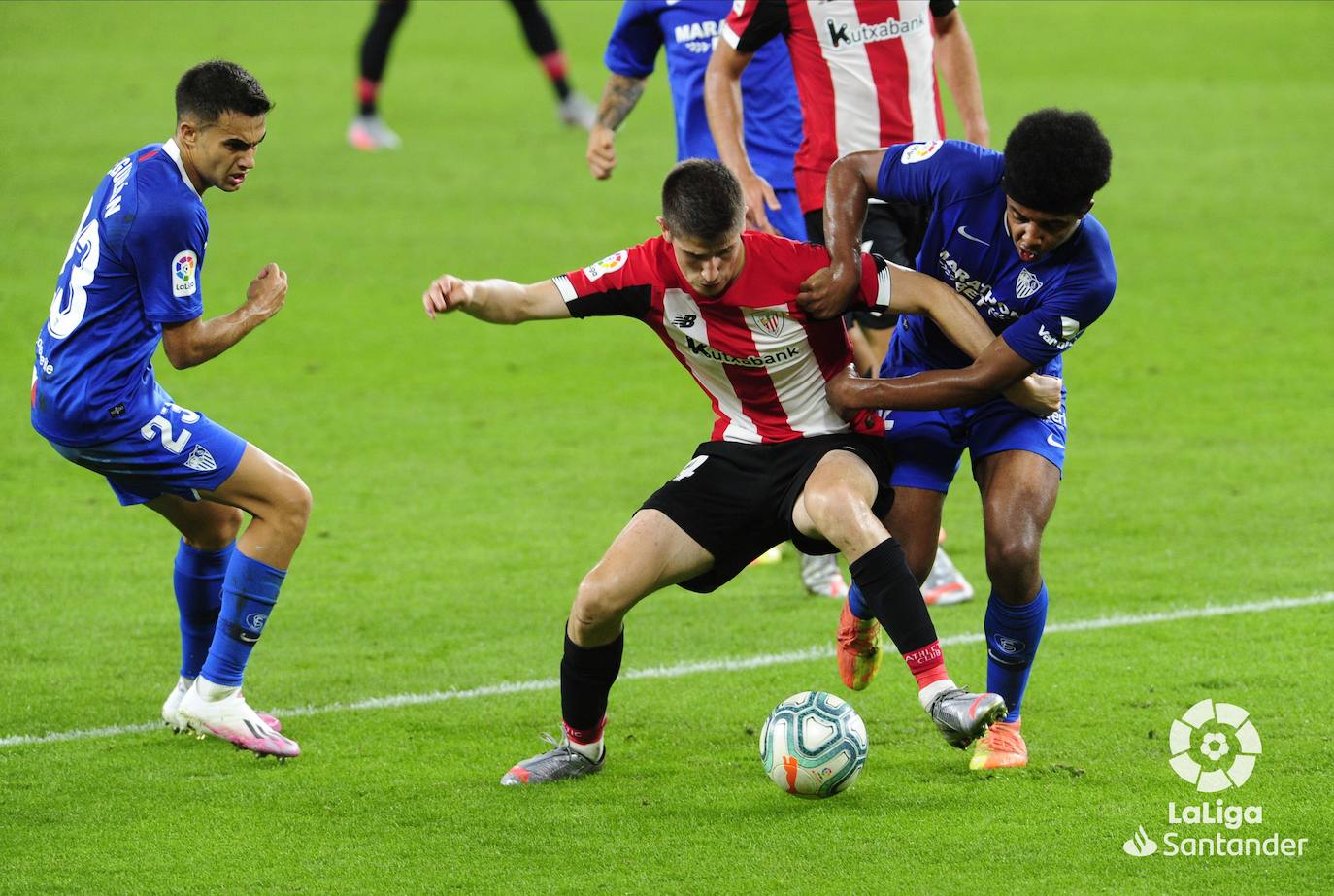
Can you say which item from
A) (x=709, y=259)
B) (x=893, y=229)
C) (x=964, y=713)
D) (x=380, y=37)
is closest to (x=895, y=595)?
(x=964, y=713)

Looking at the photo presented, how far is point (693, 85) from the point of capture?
345 inches

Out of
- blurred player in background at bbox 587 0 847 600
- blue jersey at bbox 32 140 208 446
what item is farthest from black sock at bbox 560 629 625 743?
blurred player in background at bbox 587 0 847 600

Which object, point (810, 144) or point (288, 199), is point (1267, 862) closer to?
point (810, 144)

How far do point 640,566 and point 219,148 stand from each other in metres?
1.89

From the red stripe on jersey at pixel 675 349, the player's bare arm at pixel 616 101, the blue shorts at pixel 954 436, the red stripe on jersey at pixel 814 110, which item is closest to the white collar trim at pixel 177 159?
the red stripe on jersey at pixel 675 349

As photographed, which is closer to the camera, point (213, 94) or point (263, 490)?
point (213, 94)

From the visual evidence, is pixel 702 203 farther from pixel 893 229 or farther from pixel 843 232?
pixel 893 229

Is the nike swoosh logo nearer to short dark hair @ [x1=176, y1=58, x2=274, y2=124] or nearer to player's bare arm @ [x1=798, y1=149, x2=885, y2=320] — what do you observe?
player's bare arm @ [x1=798, y1=149, x2=885, y2=320]

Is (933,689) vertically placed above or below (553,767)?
above

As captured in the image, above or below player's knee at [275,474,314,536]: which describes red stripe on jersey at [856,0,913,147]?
above

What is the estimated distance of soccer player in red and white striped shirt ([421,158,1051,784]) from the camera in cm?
532

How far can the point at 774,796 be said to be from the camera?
5402 millimetres

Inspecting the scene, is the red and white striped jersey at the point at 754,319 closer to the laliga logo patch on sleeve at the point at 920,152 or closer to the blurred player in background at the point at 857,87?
the laliga logo patch on sleeve at the point at 920,152

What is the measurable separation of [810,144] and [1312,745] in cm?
341
